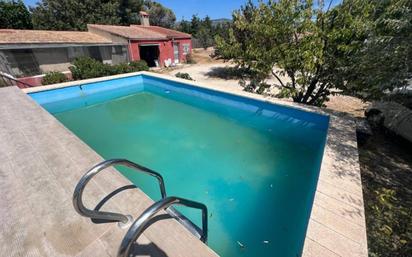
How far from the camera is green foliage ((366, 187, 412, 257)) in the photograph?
268 centimetres

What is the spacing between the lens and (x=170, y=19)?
3878cm

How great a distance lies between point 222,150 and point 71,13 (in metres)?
33.7

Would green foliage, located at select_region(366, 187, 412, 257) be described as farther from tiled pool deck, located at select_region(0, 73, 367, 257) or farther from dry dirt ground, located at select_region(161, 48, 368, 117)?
dry dirt ground, located at select_region(161, 48, 368, 117)

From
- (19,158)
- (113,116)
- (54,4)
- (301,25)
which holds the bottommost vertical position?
(113,116)

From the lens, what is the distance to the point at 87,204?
2543 mm

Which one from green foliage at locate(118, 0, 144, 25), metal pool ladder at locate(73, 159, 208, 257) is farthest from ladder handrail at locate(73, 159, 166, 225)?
green foliage at locate(118, 0, 144, 25)

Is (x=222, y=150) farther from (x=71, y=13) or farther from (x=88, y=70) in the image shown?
(x=71, y=13)

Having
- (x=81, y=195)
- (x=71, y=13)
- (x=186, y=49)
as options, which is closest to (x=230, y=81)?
(x=186, y=49)

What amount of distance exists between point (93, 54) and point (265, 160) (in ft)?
52.8

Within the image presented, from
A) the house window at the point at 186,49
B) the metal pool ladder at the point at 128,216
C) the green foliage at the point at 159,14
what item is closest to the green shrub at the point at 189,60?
the house window at the point at 186,49

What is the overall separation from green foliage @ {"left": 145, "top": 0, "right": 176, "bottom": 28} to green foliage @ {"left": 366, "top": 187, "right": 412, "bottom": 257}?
42.3m

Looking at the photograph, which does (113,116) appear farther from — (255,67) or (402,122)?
(402,122)

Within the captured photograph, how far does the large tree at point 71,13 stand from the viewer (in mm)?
27234

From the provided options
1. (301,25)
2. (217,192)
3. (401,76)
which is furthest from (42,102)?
(401,76)
